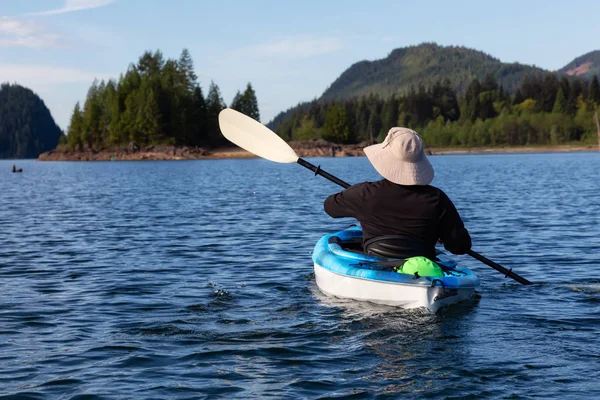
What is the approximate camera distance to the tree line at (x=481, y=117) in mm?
154500

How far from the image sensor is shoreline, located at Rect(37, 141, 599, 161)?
4902 inches

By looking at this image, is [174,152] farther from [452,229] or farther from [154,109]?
[452,229]

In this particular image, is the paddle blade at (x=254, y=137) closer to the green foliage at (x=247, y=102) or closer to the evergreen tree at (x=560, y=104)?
the green foliage at (x=247, y=102)

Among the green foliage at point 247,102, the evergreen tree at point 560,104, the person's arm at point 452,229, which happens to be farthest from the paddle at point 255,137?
the evergreen tree at point 560,104

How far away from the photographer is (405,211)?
8.77m

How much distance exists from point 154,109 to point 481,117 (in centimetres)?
8589

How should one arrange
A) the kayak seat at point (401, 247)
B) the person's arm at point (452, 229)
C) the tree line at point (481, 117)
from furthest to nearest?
the tree line at point (481, 117) → the kayak seat at point (401, 247) → the person's arm at point (452, 229)

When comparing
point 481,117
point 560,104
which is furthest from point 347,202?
point 481,117

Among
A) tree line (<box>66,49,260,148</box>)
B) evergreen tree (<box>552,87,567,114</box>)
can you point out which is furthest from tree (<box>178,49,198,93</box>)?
evergreen tree (<box>552,87,567,114</box>)

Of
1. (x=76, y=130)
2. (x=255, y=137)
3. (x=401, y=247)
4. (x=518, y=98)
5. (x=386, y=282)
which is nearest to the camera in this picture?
(x=386, y=282)

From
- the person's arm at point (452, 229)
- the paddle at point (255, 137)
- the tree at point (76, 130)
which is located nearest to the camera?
the person's arm at point (452, 229)

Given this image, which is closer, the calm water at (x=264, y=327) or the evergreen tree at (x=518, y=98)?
the calm water at (x=264, y=327)

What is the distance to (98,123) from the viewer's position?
137000mm

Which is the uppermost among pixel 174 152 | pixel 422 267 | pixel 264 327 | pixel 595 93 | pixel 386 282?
pixel 595 93
